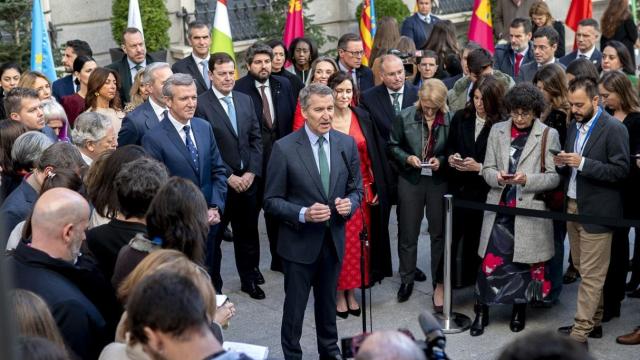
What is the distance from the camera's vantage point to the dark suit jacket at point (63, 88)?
10078mm

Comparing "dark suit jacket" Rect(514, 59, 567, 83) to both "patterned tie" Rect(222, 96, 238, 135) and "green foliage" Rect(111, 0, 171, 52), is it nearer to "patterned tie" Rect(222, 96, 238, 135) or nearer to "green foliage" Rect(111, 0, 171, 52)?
"patterned tie" Rect(222, 96, 238, 135)

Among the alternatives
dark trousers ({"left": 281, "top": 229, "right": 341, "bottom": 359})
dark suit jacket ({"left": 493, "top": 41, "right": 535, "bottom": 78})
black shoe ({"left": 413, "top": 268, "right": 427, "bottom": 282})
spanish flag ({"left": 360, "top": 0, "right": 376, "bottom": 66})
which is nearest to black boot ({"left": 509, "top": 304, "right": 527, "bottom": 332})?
black shoe ({"left": 413, "top": 268, "right": 427, "bottom": 282})

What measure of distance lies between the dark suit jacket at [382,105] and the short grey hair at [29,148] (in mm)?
3033

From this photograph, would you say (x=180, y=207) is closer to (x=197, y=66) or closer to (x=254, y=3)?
(x=197, y=66)

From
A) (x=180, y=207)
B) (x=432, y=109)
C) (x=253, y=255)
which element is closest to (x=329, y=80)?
(x=432, y=109)

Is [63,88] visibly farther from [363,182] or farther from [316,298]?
[316,298]

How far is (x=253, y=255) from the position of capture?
28.0 feet

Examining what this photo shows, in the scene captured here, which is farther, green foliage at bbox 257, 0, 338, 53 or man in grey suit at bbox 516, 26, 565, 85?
green foliage at bbox 257, 0, 338, 53

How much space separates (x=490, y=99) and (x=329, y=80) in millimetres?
1376

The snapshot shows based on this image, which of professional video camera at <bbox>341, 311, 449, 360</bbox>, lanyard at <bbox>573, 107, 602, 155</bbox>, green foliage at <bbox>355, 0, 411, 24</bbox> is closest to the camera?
professional video camera at <bbox>341, 311, 449, 360</bbox>

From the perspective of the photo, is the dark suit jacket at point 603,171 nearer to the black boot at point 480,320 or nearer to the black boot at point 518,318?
the black boot at point 518,318

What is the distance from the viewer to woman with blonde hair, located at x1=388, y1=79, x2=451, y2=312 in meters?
7.90

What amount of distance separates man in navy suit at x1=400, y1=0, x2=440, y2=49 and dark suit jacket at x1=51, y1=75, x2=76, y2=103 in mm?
4975

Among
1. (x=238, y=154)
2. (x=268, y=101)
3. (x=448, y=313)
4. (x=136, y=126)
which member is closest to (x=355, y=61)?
(x=268, y=101)
